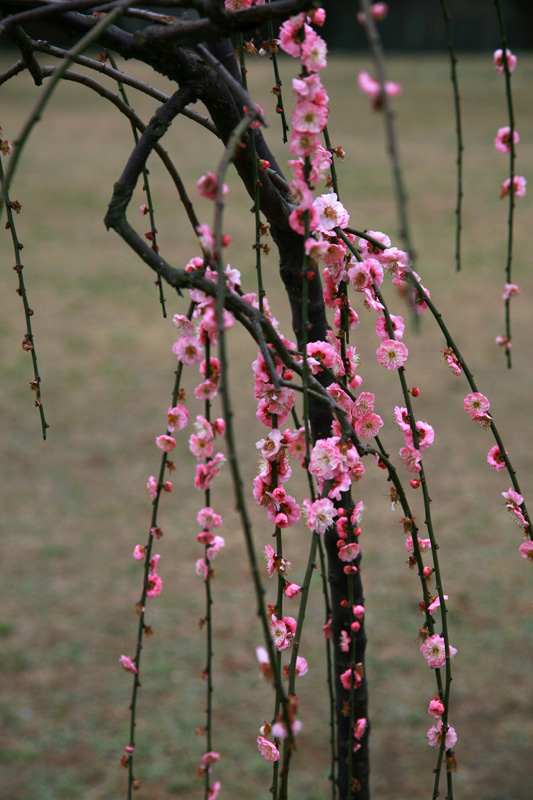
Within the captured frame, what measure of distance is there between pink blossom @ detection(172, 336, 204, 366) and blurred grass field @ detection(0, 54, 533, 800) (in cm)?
148

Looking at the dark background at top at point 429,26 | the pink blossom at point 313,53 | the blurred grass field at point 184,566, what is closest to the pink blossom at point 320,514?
the pink blossom at point 313,53

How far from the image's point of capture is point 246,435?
373cm

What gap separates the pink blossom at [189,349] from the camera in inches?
31.5

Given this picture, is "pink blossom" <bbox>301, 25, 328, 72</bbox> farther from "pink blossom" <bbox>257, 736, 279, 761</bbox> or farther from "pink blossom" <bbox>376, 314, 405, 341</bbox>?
"pink blossom" <bbox>257, 736, 279, 761</bbox>

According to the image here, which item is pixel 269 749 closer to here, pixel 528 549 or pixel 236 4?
pixel 528 549

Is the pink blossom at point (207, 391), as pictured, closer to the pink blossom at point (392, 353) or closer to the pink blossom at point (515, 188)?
the pink blossom at point (392, 353)

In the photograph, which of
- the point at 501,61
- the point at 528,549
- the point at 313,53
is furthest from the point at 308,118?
the point at 528,549

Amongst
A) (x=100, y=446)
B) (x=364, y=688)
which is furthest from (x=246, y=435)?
(x=364, y=688)

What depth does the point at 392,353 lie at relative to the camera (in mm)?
824

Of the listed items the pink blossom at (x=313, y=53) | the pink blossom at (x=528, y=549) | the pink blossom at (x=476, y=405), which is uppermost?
the pink blossom at (x=313, y=53)

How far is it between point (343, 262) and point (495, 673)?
1802 millimetres

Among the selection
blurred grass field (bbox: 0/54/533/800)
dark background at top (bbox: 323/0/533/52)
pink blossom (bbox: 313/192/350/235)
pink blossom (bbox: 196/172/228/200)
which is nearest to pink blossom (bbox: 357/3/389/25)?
pink blossom (bbox: 196/172/228/200)

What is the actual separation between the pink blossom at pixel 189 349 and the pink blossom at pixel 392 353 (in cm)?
18

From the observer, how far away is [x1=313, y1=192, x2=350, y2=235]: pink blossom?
0.79 metres
